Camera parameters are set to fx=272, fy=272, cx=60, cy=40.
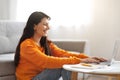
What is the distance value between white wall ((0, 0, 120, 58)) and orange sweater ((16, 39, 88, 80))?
1573mm

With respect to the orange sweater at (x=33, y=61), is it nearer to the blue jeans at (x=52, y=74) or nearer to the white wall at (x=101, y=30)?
the blue jeans at (x=52, y=74)

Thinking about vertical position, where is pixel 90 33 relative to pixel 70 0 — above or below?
below

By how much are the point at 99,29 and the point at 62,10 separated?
1.93 feet

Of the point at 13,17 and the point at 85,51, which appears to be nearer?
the point at 85,51

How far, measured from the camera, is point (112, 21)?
374cm

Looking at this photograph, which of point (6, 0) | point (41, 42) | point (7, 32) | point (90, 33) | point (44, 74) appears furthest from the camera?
point (90, 33)

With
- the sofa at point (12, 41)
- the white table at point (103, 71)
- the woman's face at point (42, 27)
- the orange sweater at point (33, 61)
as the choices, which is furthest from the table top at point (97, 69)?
the sofa at point (12, 41)

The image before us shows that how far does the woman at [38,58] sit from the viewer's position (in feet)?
6.64

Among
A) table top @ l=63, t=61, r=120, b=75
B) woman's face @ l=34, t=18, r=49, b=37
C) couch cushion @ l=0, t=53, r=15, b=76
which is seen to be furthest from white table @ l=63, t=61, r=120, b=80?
couch cushion @ l=0, t=53, r=15, b=76

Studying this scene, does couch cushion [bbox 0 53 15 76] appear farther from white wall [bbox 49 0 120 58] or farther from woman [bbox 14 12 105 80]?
white wall [bbox 49 0 120 58]

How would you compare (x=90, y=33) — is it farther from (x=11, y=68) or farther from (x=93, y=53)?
(x=11, y=68)

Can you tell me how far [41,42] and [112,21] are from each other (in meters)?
1.65

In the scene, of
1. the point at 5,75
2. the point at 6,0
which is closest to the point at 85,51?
the point at 5,75

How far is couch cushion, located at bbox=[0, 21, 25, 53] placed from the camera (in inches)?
118
